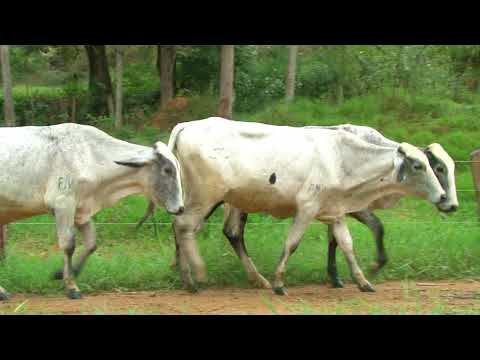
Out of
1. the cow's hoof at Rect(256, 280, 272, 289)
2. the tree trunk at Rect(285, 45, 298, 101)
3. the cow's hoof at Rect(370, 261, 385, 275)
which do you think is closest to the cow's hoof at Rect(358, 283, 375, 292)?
the cow's hoof at Rect(370, 261, 385, 275)

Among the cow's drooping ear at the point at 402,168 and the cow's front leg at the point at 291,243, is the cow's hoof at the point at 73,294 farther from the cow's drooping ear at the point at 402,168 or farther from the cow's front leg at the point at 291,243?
the cow's drooping ear at the point at 402,168

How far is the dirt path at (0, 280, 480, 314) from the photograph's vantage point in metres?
7.27

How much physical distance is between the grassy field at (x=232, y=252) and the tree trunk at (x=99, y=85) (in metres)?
7.92

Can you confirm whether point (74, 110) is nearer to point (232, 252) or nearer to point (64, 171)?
point (232, 252)

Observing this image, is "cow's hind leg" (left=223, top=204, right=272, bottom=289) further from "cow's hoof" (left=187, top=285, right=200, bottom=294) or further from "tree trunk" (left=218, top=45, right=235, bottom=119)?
"tree trunk" (left=218, top=45, right=235, bottom=119)

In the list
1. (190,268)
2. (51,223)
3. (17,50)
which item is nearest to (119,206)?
(51,223)

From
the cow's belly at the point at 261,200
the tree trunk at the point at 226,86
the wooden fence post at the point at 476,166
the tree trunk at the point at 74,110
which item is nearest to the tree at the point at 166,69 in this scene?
the tree trunk at the point at 74,110

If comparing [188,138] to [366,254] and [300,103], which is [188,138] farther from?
[300,103]

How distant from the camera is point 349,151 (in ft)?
28.3

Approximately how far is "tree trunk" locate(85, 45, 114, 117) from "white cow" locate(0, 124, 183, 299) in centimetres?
1127

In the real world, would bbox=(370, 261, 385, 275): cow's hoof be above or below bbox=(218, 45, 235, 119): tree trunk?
below

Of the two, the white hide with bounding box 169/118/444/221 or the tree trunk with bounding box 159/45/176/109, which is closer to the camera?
the white hide with bounding box 169/118/444/221

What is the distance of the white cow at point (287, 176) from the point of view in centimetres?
820

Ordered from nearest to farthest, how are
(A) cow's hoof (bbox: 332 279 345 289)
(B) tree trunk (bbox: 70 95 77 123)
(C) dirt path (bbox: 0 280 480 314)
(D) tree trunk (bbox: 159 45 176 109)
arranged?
(C) dirt path (bbox: 0 280 480 314) < (A) cow's hoof (bbox: 332 279 345 289) < (D) tree trunk (bbox: 159 45 176 109) < (B) tree trunk (bbox: 70 95 77 123)
